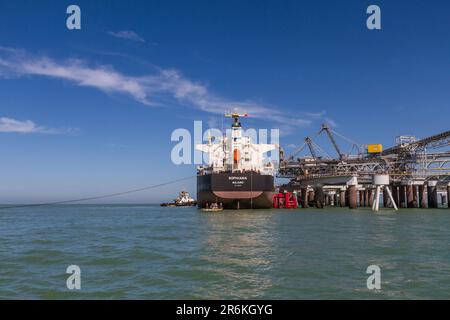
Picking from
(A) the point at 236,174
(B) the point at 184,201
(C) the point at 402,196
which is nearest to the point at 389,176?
(C) the point at 402,196

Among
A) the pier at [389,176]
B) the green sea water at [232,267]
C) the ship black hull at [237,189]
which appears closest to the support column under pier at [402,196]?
the pier at [389,176]

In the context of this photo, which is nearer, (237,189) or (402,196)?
(237,189)

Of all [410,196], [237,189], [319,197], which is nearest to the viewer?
[237,189]

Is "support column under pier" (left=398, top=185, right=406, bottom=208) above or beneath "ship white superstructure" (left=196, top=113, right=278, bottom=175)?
beneath

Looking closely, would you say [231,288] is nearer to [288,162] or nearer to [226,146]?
[226,146]

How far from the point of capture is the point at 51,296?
39.3 ft

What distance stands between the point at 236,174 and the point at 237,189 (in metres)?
2.23

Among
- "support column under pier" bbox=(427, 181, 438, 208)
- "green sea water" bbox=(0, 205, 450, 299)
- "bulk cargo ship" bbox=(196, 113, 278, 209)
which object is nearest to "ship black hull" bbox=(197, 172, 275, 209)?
"bulk cargo ship" bbox=(196, 113, 278, 209)

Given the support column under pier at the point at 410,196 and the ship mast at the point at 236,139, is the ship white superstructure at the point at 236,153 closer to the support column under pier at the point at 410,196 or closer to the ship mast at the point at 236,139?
the ship mast at the point at 236,139

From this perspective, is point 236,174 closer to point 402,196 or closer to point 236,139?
point 236,139

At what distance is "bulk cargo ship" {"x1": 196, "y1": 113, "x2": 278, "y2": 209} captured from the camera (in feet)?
184

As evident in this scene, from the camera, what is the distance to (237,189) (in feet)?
184

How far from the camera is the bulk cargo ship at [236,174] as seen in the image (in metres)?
56.2

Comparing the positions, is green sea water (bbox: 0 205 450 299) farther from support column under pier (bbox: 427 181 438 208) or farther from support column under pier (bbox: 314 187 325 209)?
support column under pier (bbox: 314 187 325 209)
